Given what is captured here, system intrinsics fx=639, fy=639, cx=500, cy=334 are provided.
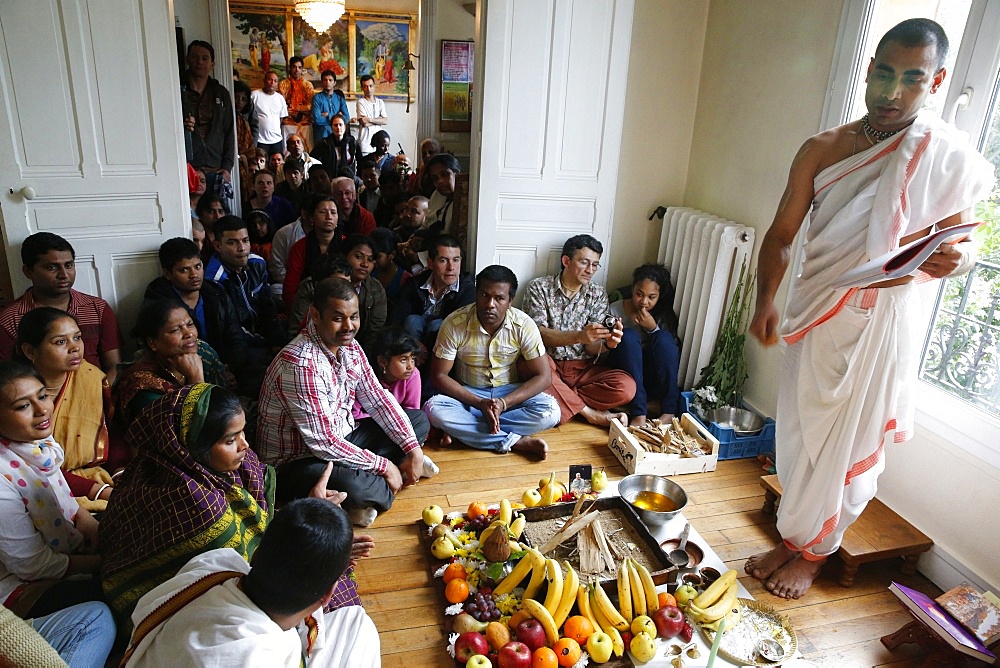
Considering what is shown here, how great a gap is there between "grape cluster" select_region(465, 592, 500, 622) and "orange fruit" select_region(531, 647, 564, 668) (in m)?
0.24

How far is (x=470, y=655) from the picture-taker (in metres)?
1.99

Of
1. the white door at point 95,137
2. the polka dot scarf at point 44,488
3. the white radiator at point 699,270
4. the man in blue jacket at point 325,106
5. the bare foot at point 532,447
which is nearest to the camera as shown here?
the polka dot scarf at point 44,488

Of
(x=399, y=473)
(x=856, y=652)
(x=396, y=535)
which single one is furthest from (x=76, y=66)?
(x=856, y=652)

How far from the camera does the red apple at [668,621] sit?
6.88 feet

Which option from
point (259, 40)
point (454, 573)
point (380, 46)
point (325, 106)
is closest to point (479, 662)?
point (454, 573)

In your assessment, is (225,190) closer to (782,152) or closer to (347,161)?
(347,161)

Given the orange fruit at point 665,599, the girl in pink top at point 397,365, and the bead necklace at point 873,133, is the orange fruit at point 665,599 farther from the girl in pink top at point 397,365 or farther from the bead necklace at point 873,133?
the bead necklace at point 873,133

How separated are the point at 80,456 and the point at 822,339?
2.85 meters

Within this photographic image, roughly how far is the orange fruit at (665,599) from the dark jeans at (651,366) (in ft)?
5.11

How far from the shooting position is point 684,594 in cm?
225

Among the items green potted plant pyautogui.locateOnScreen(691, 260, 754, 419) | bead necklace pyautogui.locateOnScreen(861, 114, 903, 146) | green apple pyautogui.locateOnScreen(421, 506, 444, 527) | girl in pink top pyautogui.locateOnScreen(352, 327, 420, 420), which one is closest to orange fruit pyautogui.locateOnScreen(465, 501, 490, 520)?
green apple pyautogui.locateOnScreen(421, 506, 444, 527)

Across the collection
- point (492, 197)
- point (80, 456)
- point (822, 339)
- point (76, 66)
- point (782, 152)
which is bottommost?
point (80, 456)

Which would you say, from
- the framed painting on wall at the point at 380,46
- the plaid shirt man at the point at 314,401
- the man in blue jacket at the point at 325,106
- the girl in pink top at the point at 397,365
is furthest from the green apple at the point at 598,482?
the framed painting on wall at the point at 380,46

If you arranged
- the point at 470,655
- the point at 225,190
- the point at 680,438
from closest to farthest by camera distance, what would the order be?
the point at 470,655, the point at 680,438, the point at 225,190
